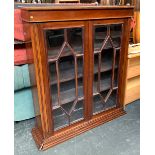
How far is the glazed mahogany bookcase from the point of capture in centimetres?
116

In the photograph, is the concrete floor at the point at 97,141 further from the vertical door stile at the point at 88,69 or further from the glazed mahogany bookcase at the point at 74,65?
the vertical door stile at the point at 88,69

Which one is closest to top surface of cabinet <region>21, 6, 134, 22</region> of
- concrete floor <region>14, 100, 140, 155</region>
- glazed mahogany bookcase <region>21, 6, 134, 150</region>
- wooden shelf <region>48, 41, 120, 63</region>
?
glazed mahogany bookcase <region>21, 6, 134, 150</region>

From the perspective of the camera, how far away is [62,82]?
1.37 meters

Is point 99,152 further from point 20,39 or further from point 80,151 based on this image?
point 20,39

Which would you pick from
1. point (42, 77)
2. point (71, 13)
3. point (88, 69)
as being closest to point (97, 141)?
point (88, 69)

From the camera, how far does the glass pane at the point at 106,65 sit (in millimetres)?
1427

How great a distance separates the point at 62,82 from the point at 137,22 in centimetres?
97

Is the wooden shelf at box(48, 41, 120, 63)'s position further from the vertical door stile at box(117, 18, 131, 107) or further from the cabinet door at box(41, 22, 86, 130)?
the vertical door stile at box(117, 18, 131, 107)
